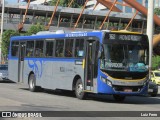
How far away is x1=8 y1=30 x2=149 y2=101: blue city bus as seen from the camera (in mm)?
19312

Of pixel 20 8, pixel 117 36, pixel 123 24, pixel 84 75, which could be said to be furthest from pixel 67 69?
pixel 123 24

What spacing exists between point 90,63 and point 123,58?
1578mm

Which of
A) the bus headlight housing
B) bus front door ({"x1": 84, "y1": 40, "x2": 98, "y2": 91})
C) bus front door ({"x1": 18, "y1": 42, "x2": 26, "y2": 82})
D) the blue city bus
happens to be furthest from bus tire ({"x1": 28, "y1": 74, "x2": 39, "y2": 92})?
the bus headlight housing

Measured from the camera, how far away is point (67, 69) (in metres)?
21.9

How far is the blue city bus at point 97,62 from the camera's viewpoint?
19.3m

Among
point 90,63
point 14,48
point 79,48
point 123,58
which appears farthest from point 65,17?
point 123,58

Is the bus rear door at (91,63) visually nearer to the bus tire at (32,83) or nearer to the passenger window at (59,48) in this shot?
the passenger window at (59,48)

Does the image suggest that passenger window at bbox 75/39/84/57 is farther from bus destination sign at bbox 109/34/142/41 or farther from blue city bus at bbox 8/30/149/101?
bus destination sign at bbox 109/34/142/41

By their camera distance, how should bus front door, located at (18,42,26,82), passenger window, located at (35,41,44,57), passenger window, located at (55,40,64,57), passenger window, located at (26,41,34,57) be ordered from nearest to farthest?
passenger window, located at (55,40,64,57) < passenger window, located at (35,41,44,57) < passenger window, located at (26,41,34,57) < bus front door, located at (18,42,26,82)

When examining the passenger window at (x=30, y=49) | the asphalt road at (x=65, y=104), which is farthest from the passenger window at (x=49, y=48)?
the asphalt road at (x=65, y=104)

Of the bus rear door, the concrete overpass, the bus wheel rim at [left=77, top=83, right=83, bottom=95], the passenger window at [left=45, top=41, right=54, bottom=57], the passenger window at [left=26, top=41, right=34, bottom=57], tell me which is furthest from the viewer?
the concrete overpass

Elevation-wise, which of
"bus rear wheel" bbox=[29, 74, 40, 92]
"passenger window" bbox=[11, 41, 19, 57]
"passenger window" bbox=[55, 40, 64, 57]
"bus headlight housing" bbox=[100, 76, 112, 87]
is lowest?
"bus rear wheel" bbox=[29, 74, 40, 92]

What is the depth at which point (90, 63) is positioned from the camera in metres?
20.1

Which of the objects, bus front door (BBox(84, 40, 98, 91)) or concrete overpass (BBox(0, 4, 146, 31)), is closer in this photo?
bus front door (BBox(84, 40, 98, 91))
